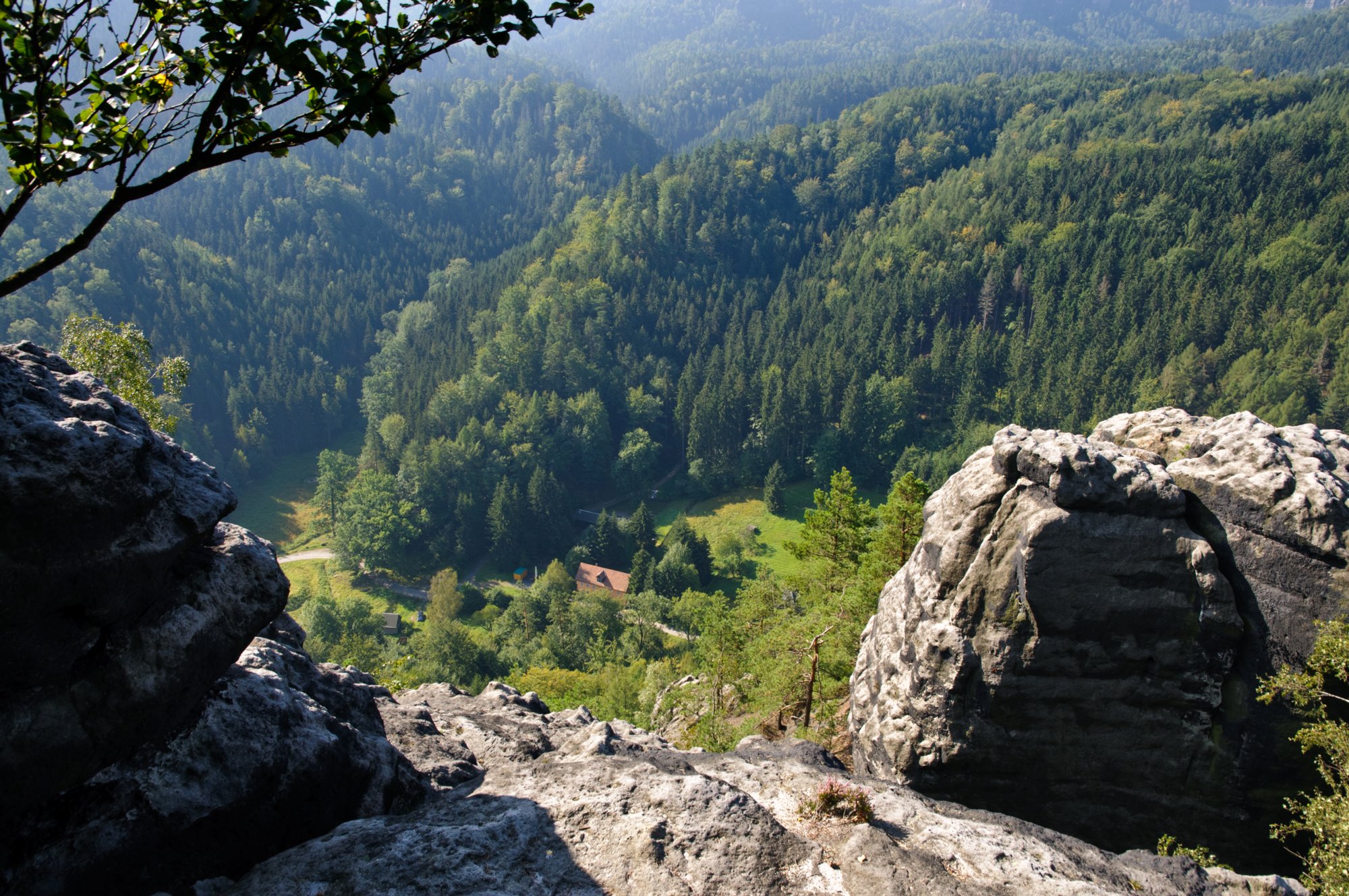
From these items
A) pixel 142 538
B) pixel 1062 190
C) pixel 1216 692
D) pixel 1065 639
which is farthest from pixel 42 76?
pixel 1062 190

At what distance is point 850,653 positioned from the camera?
23.8 metres

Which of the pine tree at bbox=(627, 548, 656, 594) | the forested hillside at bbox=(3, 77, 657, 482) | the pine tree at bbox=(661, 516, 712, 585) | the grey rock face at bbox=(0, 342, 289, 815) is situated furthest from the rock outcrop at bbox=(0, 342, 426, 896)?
the forested hillside at bbox=(3, 77, 657, 482)

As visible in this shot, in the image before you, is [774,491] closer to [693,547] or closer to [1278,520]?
[693,547]

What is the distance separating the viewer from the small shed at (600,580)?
82.6 meters

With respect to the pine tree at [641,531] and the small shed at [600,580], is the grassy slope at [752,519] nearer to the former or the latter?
the pine tree at [641,531]

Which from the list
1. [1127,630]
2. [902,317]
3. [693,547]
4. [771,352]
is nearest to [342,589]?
[693,547]

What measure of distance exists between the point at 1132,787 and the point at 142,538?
17.8 m

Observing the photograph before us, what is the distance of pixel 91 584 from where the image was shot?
25.7 feet

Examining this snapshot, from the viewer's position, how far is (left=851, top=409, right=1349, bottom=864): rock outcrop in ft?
44.5

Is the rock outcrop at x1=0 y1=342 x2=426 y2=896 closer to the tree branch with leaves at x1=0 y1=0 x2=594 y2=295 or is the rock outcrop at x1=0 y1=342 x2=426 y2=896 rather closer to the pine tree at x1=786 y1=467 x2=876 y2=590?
the tree branch with leaves at x1=0 y1=0 x2=594 y2=295

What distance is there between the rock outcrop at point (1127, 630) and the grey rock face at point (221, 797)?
1112 cm

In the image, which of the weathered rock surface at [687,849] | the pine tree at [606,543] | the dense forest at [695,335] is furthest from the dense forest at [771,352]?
the weathered rock surface at [687,849]

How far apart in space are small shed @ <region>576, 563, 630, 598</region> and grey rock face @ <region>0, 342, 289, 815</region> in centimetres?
7353

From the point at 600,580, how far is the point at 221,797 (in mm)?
75998
